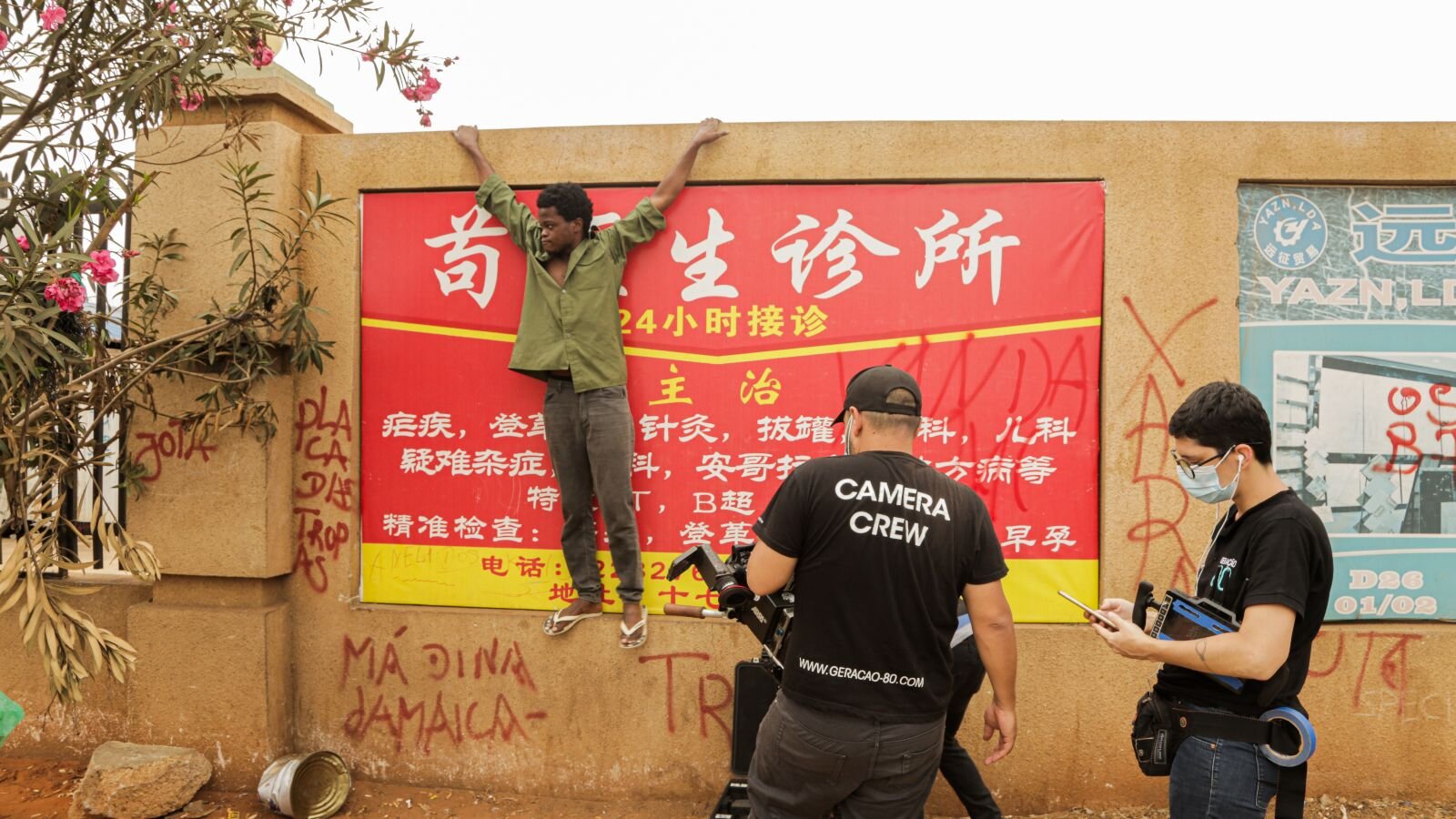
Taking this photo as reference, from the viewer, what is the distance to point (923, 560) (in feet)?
8.00

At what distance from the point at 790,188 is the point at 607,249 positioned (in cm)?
94

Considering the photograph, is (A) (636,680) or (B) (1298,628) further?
(A) (636,680)

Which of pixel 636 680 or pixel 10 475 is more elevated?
pixel 10 475

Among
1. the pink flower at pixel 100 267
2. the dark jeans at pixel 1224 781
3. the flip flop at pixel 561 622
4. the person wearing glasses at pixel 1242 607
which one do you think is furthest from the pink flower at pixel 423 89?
the dark jeans at pixel 1224 781

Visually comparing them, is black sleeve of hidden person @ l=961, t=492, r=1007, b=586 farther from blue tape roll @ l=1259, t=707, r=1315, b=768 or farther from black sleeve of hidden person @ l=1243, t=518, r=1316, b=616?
blue tape roll @ l=1259, t=707, r=1315, b=768

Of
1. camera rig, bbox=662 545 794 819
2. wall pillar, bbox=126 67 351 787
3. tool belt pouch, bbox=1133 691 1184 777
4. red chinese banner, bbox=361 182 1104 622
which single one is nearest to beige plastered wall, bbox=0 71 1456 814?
wall pillar, bbox=126 67 351 787

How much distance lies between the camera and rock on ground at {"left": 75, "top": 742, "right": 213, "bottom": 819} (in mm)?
3971

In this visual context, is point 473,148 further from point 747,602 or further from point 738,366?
point 747,602

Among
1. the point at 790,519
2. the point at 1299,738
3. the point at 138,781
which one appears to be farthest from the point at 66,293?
the point at 1299,738

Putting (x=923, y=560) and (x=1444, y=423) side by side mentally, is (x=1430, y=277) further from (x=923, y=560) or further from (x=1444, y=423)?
(x=923, y=560)

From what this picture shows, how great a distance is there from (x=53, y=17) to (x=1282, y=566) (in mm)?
4514

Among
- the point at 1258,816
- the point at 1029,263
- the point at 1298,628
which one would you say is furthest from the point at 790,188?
the point at 1258,816

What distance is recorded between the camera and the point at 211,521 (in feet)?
14.2

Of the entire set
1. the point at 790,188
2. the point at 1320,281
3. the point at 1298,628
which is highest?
the point at 790,188
